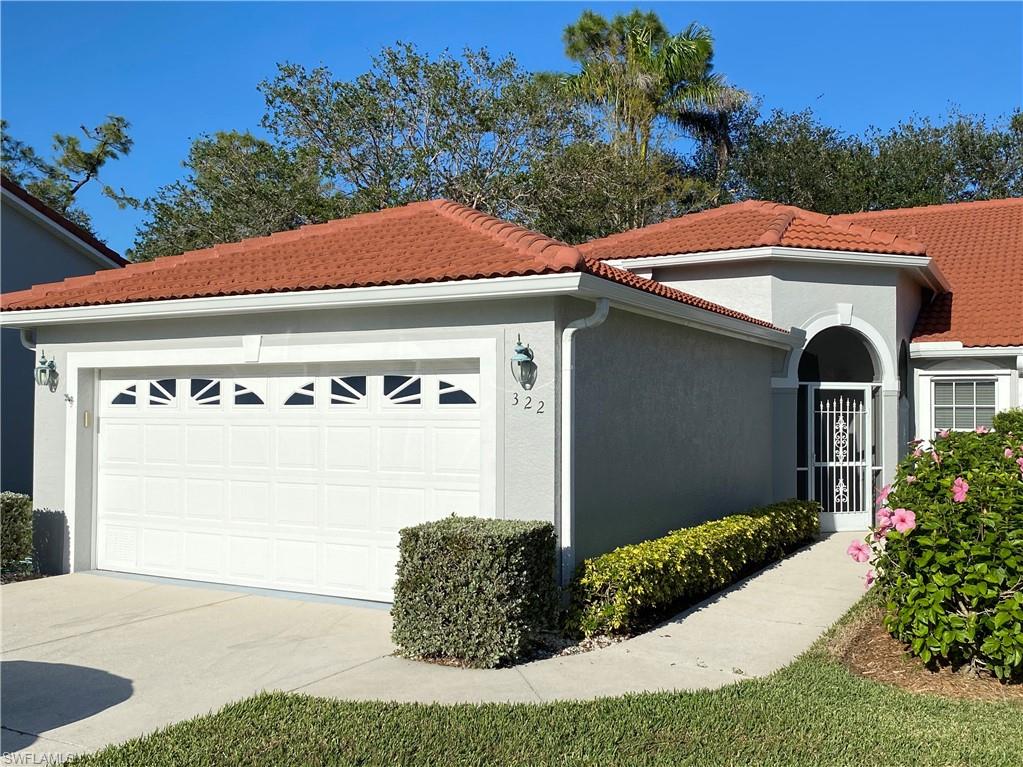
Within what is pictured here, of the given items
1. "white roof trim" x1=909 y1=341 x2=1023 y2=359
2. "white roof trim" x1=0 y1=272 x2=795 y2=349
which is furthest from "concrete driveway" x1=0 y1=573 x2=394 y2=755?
"white roof trim" x1=909 y1=341 x2=1023 y2=359

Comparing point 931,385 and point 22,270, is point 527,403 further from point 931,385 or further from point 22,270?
point 22,270

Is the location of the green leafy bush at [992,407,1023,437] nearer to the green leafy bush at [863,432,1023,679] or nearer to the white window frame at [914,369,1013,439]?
the white window frame at [914,369,1013,439]

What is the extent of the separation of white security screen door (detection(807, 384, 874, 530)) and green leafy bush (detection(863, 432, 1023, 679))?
275 inches

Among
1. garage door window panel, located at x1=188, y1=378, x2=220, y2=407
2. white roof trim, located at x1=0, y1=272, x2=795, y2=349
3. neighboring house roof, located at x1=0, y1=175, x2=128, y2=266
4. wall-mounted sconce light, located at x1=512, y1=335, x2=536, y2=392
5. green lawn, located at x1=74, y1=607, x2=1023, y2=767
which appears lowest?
green lawn, located at x1=74, y1=607, x2=1023, y2=767

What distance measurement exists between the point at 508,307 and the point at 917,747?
4.65 metres

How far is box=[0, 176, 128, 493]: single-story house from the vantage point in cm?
1534

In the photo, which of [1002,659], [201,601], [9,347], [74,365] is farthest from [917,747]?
[9,347]

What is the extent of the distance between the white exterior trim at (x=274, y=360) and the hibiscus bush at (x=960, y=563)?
322 cm

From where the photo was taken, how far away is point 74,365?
10.8 metres

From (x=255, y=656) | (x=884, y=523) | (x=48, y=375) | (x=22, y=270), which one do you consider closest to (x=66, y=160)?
(x=22, y=270)

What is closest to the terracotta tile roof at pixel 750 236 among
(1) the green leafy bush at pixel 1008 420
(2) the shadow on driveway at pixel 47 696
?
(1) the green leafy bush at pixel 1008 420

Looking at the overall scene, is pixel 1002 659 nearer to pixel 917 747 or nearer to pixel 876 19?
pixel 917 747

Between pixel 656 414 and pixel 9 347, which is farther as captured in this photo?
pixel 9 347

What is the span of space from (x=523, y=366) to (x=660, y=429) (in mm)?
2552
